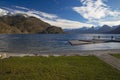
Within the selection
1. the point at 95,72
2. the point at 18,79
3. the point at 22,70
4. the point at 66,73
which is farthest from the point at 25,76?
the point at 95,72

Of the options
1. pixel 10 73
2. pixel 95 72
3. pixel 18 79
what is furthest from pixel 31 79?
pixel 95 72

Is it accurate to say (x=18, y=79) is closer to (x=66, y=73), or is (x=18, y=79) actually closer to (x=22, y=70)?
(x=22, y=70)

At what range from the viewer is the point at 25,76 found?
15594 millimetres

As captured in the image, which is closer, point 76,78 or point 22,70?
point 76,78

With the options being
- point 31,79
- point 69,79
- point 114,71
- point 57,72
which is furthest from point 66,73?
point 114,71

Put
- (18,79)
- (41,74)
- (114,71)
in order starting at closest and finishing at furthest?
(18,79), (41,74), (114,71)

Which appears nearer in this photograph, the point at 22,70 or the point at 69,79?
the point at 69,79

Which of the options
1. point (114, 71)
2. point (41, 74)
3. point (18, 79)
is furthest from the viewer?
point (114, 71)

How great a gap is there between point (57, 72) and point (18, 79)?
375 cm

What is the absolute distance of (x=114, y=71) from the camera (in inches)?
688

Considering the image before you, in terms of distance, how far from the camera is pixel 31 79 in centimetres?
1473

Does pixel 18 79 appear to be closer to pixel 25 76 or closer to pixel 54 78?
pixel 25 76

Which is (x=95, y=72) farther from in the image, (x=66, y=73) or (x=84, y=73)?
(x=66, y=73)

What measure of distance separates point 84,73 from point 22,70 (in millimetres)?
5662
